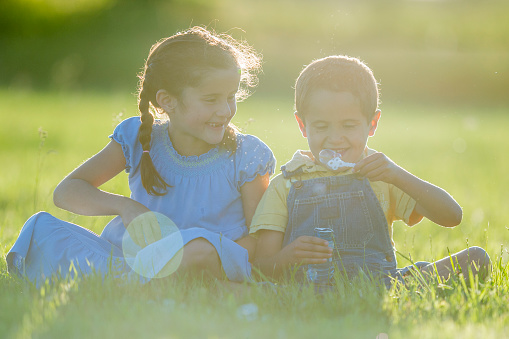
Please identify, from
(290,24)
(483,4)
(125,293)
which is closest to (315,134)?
(125,293)

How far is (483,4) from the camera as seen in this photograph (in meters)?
24.8

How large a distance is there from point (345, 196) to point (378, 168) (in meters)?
0.26

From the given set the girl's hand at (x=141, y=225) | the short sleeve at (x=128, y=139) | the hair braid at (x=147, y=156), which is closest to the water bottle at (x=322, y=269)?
the girl's hand at (x=141, y=225)

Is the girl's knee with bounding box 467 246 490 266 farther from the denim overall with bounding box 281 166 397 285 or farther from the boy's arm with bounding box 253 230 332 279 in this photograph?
the boy's arm with bounding box 253 230 332 279

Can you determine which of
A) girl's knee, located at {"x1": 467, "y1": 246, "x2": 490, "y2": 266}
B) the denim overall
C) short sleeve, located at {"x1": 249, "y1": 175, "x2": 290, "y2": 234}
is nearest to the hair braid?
short sleeve, located at {"x1": 249, "y1": 175, "x2": 290, "y2": 234}

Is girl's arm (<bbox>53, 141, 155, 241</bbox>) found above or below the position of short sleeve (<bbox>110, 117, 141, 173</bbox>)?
below

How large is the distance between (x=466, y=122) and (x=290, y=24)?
6.16m

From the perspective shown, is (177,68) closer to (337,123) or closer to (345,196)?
(337,123)

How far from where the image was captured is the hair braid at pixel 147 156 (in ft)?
11.9

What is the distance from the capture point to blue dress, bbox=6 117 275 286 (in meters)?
3.31

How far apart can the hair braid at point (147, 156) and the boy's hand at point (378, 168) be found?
45.8 inches

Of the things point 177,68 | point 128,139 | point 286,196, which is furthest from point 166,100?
point 286,196

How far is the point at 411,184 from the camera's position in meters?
3.18

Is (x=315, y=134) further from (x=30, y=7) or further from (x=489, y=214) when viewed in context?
(x=30, y=7)
